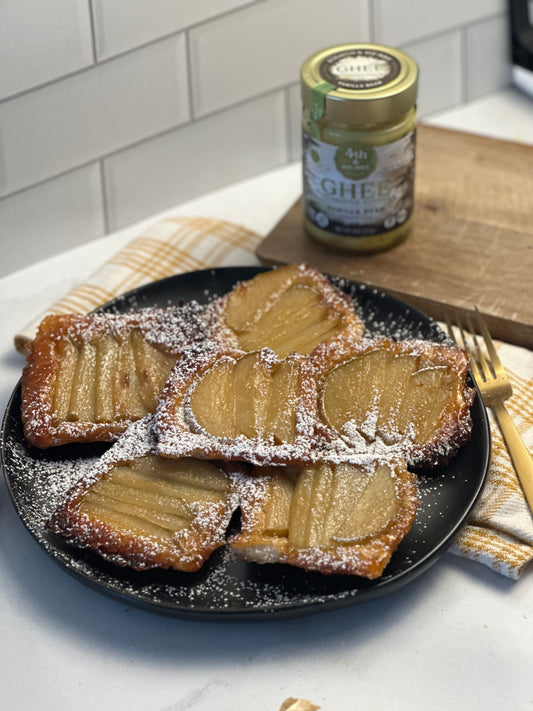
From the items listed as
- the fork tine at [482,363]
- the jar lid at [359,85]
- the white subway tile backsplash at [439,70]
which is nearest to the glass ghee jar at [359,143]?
the jar lid at [359,85]

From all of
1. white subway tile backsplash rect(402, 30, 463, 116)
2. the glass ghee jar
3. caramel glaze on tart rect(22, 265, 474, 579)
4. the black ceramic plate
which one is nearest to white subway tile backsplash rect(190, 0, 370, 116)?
white subway tile backsplash rect(402, 30, 463, 116)

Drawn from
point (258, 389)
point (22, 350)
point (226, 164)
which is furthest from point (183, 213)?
point (258, 389)

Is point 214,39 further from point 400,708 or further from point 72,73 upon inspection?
point 400,708

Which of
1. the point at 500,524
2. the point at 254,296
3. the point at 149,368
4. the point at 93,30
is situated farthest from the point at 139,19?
the point at 500,524

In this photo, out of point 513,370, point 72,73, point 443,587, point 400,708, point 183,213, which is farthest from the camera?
point 183,213

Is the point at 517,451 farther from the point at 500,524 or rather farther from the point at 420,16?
the point at 420,16

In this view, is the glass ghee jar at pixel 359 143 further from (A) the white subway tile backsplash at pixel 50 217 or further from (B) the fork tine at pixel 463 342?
(A) the white subway tile backsplash at pixel 50 217
